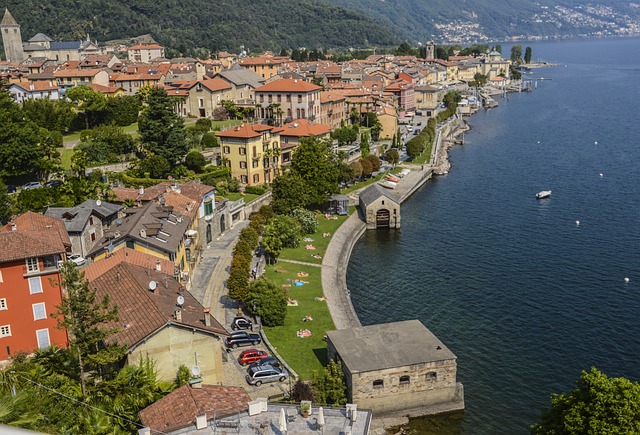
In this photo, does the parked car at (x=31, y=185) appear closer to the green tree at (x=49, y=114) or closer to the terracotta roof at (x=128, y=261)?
the green tree at (x=49, y=114)

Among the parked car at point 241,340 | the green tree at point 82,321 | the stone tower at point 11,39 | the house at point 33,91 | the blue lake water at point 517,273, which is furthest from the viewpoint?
the stone tower at point 11,39

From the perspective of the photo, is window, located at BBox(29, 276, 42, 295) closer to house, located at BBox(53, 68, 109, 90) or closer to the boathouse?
the boathouse

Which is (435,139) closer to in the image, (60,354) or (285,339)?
(285,339)

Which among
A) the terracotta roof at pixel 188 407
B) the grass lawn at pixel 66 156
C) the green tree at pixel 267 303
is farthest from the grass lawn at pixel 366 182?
the terracotta roof at pixel 188 407

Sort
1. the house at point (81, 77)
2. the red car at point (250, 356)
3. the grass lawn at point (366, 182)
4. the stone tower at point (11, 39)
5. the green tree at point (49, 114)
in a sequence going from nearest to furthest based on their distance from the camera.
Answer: the red car at point (250, 356) → the green tree at point (49, 114) → the grass lawn at point (366, 182) → the house at point (81, 77) → the stone tower at point (11, 39)

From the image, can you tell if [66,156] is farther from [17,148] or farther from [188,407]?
[188,407]

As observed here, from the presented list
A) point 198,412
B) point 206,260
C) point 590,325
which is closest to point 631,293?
point 590,325
